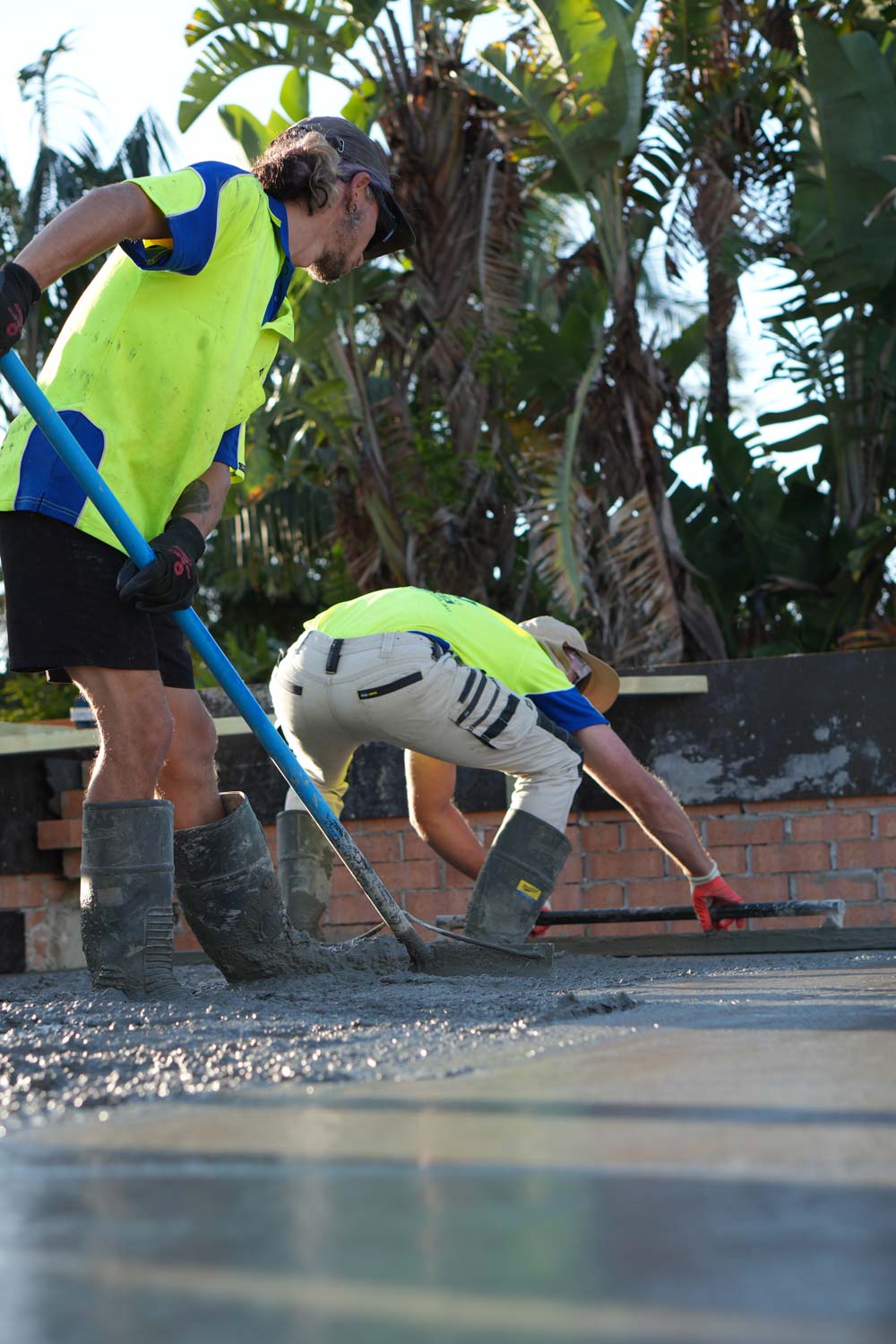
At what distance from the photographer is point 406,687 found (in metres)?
3.73

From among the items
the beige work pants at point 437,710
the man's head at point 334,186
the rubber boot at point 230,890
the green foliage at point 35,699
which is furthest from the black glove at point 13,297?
the green foliage at point 35,699

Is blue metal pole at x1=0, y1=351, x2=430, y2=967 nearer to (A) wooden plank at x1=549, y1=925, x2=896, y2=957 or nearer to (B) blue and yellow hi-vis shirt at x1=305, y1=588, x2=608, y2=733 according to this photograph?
(B) blue and yellow hi-vis shirt at x1=305, y1=588, x2=608, y2=733

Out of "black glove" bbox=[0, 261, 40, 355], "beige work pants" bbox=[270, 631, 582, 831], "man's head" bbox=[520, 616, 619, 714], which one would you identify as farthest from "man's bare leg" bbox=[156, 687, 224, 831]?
"man's head" bbox=[520, 616, 619, 714]

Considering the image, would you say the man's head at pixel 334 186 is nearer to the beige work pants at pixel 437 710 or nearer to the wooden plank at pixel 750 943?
the beige work pants at pixel 437 710

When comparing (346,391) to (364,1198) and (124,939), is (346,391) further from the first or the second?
(364,1198)

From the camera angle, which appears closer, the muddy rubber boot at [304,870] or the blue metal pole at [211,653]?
the blue metal pole at [211,653]

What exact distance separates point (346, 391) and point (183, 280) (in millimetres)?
7639

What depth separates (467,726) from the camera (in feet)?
12.3

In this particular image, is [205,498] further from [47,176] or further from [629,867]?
[47,176]

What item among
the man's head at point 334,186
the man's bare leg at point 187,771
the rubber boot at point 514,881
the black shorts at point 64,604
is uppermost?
the man's head at point 334,186

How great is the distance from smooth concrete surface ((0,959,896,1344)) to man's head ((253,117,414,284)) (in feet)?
6.50

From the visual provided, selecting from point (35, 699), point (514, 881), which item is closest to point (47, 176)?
point (35, 699)

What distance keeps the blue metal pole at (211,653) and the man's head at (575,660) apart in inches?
44.8

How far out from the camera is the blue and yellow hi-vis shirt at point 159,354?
2.80 m
